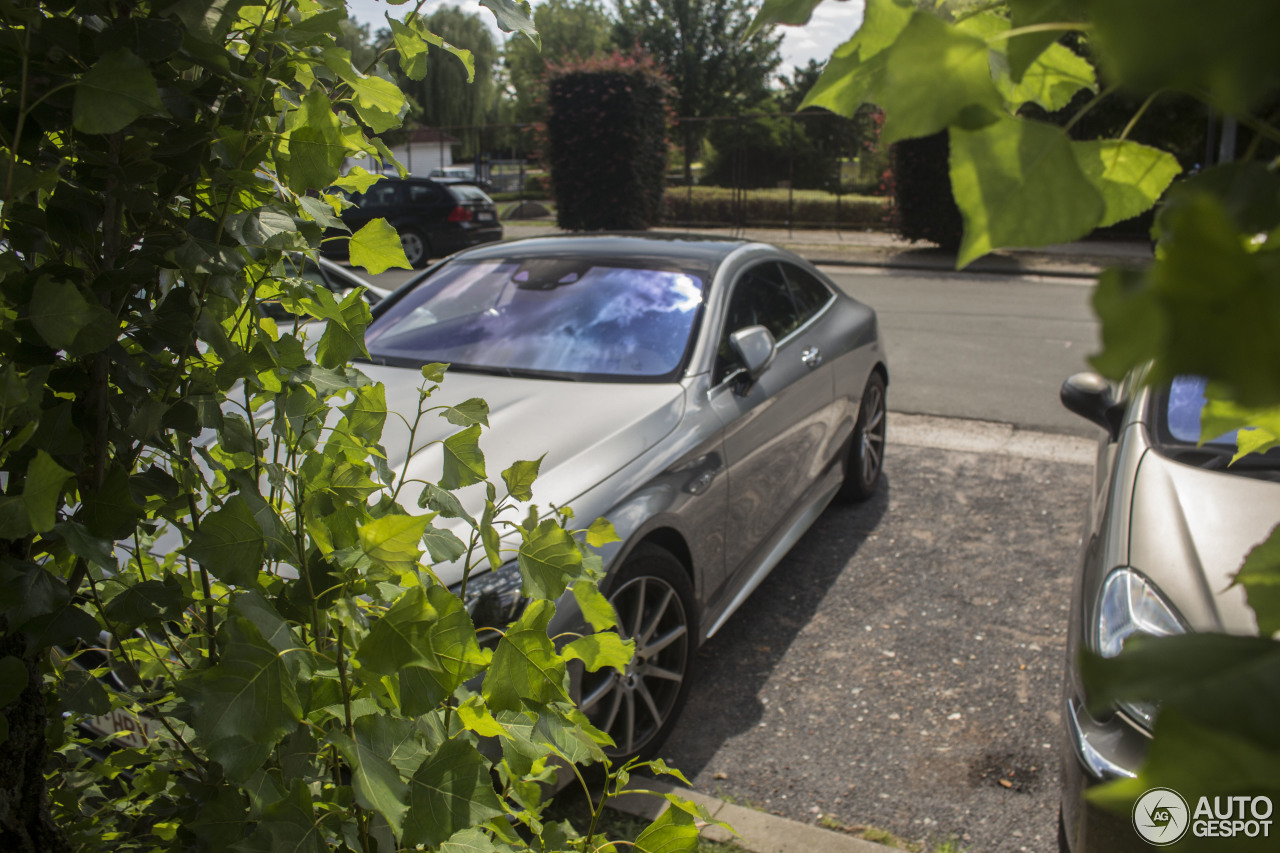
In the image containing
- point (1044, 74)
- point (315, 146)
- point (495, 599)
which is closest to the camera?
point (1044, 74)

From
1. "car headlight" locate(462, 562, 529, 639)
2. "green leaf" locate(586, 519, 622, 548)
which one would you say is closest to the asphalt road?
"car headlight" locate(462, 562, 529, 639)

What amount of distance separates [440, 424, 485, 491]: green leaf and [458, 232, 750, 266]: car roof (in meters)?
3.04

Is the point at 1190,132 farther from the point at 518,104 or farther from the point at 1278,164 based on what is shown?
the point at 518,104

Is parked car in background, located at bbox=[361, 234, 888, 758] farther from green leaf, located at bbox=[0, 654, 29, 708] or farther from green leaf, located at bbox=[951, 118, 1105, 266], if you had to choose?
green leaf, located at bbox=[951, 118, 1105, 266]

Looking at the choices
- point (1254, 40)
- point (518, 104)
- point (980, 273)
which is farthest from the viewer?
point (518, 104)

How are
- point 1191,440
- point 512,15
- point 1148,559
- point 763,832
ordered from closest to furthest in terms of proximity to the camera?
point 512,15, point 1148,559, point 763,832, point 1191,440

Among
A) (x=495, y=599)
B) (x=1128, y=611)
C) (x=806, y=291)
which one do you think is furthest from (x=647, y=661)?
(x=806, y=291)

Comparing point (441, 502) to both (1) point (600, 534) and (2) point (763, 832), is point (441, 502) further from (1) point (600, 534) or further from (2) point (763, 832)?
(2) point (763, 832)

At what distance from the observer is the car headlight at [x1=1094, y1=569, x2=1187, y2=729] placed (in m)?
2.41

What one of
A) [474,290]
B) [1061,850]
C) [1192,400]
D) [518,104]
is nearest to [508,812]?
[1061,850]

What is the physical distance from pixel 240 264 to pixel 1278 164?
3.12ft

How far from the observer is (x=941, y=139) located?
1859 centimetres

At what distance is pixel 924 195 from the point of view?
61.5ft

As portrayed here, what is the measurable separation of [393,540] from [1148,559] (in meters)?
2.28
